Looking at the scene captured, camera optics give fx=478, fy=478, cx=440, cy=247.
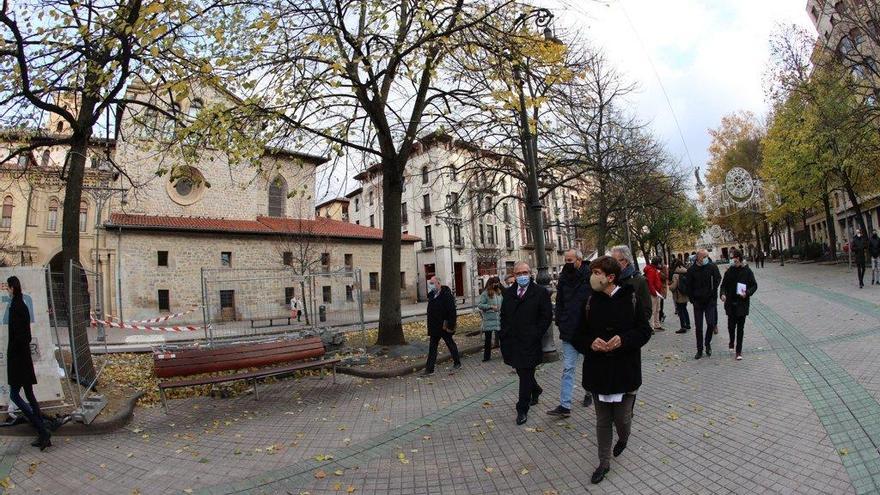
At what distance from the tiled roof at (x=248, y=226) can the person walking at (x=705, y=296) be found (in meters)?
Answer: 25.6

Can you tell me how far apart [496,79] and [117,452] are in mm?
7950

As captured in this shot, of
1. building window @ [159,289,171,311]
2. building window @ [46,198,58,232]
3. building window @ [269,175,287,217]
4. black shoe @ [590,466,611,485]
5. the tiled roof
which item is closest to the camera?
black shoe @ [590,466,611,485]

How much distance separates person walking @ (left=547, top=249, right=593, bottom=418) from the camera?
5.57 metres

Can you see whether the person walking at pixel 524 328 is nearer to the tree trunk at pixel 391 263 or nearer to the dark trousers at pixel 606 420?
the dark trousers at pixel 606 420

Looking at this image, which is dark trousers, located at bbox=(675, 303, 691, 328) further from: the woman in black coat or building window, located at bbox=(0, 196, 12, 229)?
building window, located at bbox=(0, 196, 12, 229)

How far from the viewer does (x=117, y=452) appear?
5.12 meters

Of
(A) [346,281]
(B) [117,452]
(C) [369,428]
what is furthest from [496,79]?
(A) [346,281]

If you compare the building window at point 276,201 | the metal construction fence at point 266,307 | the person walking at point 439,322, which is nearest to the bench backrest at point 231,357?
the person walking at point 439,322

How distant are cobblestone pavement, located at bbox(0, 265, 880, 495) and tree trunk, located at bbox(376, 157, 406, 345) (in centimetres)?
309

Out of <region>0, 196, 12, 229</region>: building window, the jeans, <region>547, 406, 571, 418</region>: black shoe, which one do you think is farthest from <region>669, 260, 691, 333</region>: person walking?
<region>0, 196, 12, 229</region>: building window

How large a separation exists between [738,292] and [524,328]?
172 inches

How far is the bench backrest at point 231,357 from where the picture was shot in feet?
24.9

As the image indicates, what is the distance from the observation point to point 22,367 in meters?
5.25

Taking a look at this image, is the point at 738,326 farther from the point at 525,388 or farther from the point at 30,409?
the point at 30,409
